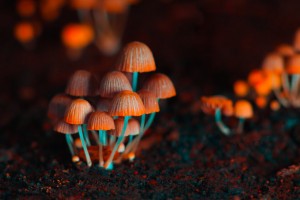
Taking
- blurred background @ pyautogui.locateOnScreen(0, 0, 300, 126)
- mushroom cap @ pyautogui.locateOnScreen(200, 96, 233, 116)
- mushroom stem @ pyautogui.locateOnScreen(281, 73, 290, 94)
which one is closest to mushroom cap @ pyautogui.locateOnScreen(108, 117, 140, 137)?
mushroom cap @ pyautogui.locateOnScreen(200, 96, 233, 116)

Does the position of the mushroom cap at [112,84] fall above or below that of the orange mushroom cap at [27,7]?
below

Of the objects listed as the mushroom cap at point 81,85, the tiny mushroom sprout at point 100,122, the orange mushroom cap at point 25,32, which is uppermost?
the orange mushroom cap at point 25,32

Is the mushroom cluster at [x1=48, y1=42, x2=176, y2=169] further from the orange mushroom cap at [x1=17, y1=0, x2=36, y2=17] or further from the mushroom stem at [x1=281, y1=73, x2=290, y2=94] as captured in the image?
the orange mushroom cap at [x1=17, y1=0, x2=36, y2=17]

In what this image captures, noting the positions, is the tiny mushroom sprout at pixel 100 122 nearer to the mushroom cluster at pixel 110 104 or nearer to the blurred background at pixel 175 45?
the mushroom cluster at pixel 110 104

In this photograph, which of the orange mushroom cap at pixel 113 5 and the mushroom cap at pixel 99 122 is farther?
the orange mushroom cap at pixel 113 5

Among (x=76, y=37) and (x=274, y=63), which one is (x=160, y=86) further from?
(x=76, y=37)

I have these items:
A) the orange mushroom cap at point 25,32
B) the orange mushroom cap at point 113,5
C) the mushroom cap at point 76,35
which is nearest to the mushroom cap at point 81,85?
the mushroom cap at point 76,35

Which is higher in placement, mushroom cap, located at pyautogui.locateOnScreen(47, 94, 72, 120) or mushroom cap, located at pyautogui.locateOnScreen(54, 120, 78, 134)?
mushroom cap, located at pyautogui.locateOnScreen(47, 94, 72, 120)
